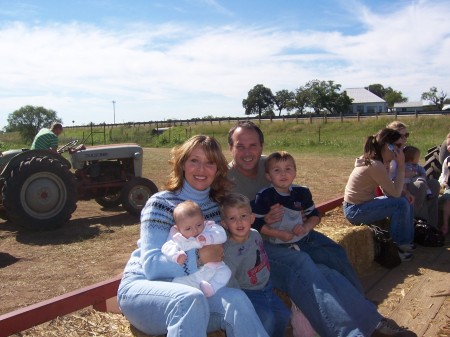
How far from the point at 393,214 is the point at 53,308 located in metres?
3.01

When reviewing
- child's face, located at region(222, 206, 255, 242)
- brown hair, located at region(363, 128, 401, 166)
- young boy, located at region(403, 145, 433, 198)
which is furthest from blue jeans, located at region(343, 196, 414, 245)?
child's face, located at region(222, 206, 255, 242)

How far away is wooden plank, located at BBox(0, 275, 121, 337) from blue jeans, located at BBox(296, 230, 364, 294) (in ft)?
3.96

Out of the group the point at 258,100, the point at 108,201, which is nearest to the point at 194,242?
the point at 108,201

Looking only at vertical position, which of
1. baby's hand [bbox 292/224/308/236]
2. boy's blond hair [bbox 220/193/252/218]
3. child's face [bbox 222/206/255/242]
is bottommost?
baby's hand [bbox 292/224/308/236]

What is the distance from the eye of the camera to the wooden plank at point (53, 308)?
8.05 ft

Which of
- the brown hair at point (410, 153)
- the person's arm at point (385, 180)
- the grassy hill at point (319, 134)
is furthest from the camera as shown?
the grassy hill at point (319, 134)

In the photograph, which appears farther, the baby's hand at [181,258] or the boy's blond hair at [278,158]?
the boy's blond hair at [278,158]

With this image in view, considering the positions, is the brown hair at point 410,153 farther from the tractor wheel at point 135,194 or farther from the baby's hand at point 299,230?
the tractor wheel at point 135,194

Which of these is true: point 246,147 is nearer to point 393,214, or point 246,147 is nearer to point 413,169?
point 393,214

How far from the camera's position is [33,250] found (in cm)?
603

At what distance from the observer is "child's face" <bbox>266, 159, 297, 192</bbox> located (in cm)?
319

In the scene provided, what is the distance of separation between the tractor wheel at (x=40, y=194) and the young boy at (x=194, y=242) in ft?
16.8

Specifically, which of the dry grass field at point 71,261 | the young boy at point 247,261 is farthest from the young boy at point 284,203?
the dry grass field at point 71,261

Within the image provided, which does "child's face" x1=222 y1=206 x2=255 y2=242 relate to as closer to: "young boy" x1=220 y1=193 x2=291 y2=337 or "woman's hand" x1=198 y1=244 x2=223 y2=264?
"young boy" x1=220 y1=193 x2=291 y2=337
